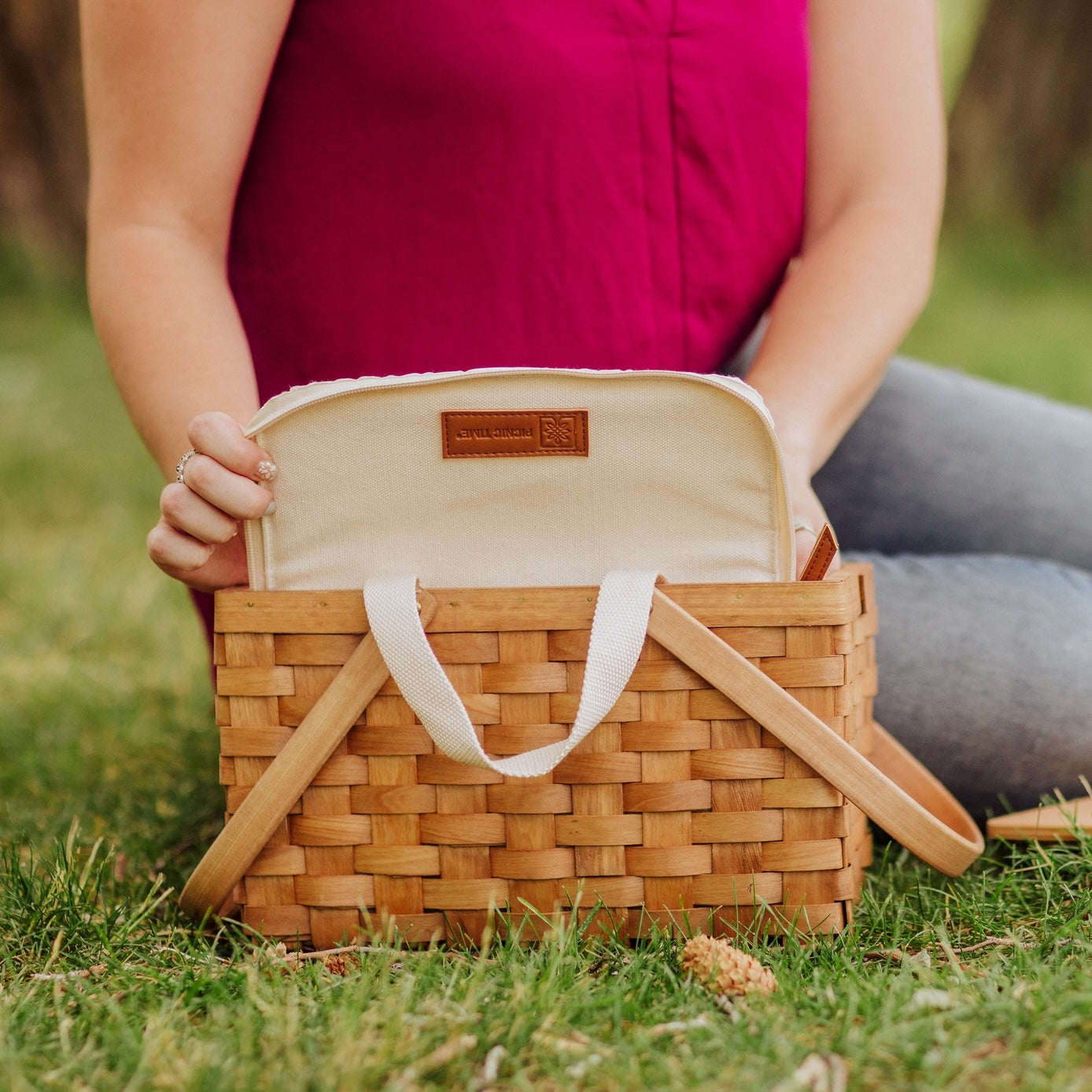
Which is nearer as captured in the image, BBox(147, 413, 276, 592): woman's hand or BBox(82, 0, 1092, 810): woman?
BBox(147, 413, 276, 592): woman's hand

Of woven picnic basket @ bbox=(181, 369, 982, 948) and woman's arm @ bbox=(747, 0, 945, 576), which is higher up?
woman's arm @ bbox=(747, 0, 945, 576)

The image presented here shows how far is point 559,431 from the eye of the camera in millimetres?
948

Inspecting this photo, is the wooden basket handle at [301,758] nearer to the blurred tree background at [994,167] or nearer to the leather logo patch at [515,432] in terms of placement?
the leather logo patch at [515,432]

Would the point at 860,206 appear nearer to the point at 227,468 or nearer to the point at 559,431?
the point at 559,431

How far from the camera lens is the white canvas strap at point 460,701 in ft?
2.97

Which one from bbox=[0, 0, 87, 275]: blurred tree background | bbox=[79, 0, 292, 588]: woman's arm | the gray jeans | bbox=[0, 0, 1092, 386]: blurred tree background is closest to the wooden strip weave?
bbox=[79, 0, 292, 588]: woman's arm

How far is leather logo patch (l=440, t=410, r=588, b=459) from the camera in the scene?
3.10 ft

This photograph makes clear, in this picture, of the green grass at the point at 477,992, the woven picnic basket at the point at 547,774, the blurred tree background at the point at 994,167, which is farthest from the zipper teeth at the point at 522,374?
the blurred tree background at the point at 994,167

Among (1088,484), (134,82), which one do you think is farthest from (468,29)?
(1088,484)

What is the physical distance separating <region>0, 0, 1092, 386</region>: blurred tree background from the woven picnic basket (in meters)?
4.84

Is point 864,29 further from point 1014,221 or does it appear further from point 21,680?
point 1014,221

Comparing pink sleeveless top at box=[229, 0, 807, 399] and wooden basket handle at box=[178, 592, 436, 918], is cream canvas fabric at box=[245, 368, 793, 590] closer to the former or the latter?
wooden basket handle at box=[178, 592, 436, 918]

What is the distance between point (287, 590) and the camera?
3.20 feet

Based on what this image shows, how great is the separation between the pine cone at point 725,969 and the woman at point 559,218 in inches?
14.1
